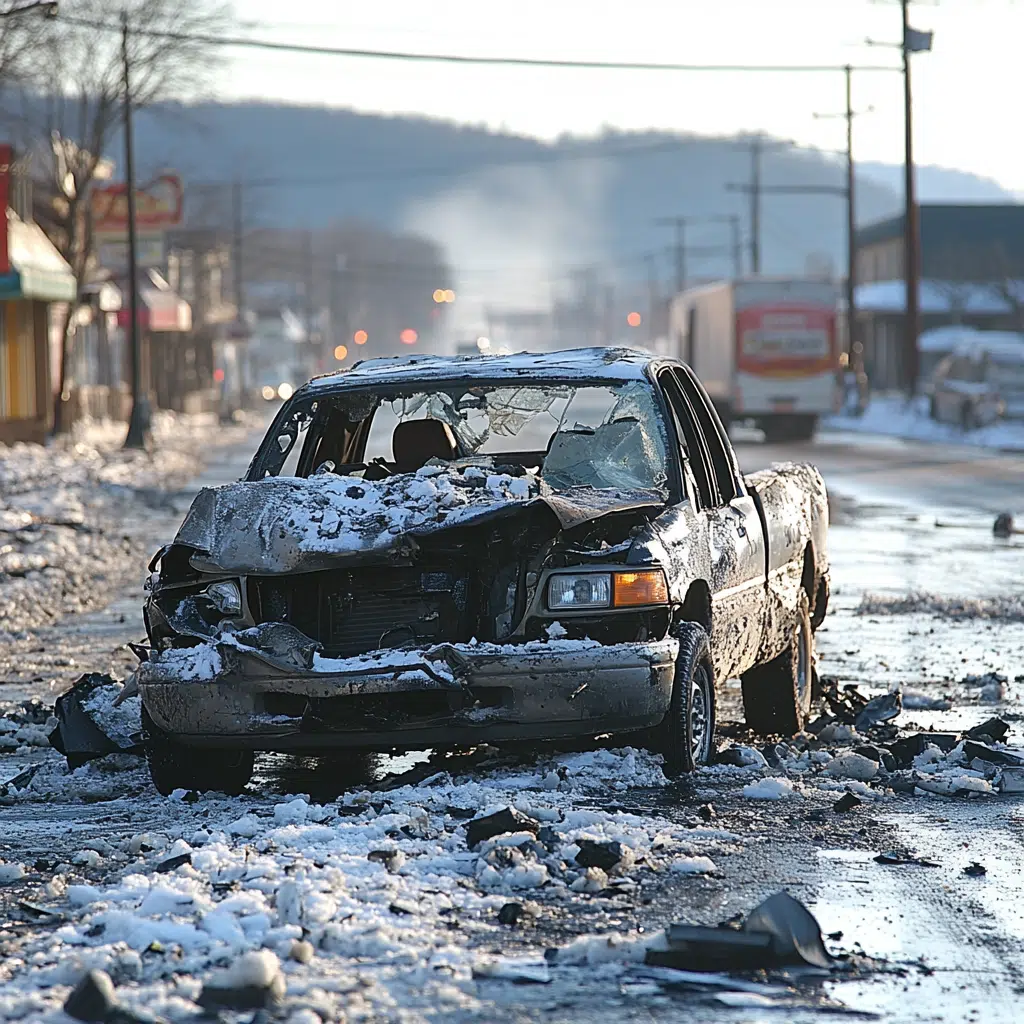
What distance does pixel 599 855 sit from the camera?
248 inches

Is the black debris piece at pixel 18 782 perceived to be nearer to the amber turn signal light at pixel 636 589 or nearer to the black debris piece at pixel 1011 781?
the amber turn signal light at pixel 636 589

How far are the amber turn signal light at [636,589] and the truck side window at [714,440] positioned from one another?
152 centimetres

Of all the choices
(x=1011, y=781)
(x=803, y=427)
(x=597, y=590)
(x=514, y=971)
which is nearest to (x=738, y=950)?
(x=514, y=971)

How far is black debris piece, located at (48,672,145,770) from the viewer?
336 inches

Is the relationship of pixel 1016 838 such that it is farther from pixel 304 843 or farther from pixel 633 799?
pixel 304 843

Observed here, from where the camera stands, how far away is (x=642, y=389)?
28.8ft

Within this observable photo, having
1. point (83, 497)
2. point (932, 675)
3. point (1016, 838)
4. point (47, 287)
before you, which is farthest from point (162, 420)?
point (1016, 838)

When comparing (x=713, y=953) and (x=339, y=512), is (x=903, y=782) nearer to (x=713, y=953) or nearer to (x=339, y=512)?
(x=339, y=512)

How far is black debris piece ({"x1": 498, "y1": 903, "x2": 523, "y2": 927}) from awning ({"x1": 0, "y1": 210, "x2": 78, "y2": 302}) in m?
32.1

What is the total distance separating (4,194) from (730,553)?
91.3ft

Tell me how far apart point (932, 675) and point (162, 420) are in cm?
5255

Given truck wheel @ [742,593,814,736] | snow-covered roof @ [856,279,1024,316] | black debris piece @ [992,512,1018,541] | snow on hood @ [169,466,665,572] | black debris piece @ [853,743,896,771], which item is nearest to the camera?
snow on hood @ [169,466,665,572]

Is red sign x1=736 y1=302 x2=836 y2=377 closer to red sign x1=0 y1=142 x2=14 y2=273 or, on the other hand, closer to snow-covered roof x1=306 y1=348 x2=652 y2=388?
red sign x1=0 y1=142 x2=14 y2=273

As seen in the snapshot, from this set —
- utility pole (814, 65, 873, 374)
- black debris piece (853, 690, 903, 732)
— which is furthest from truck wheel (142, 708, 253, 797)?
Answer: utility pole (814, 65, 873, 374)
